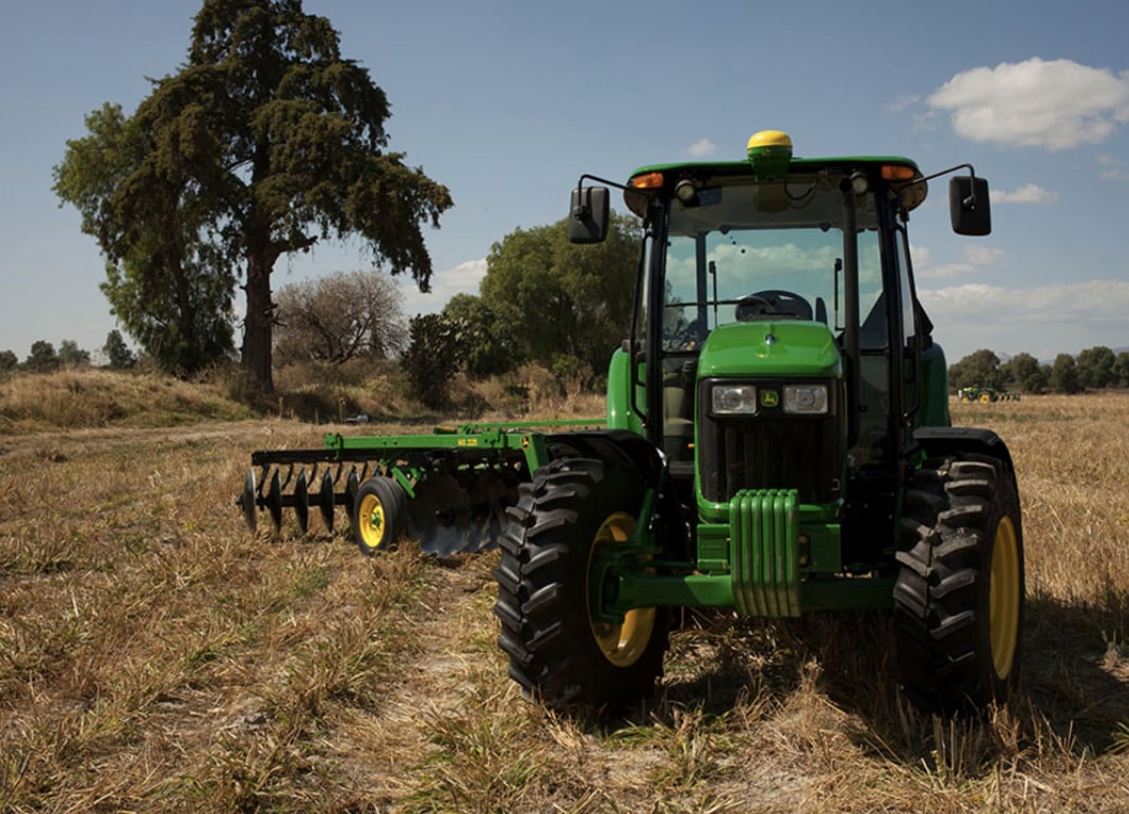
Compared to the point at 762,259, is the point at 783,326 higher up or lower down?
lower down

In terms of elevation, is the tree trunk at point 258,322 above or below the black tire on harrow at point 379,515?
above

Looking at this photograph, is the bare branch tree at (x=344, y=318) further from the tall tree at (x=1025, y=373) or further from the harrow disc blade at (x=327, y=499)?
the tall tree at (x=1025, y=373)

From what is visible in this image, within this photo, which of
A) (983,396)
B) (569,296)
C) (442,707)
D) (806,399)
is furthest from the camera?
(569,296)

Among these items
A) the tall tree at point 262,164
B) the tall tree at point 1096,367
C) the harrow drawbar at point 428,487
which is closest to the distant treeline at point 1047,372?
the tall tree at point 1096,367

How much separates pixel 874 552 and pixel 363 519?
14.4 feet

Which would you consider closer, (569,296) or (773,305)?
(773,305)

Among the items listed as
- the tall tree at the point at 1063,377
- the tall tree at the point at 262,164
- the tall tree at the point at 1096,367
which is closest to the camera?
the tall tree at the point at 262,164

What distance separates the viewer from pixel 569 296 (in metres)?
44.7

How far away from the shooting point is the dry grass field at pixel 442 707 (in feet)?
11.2

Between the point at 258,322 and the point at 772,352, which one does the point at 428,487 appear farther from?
the point at 258,322

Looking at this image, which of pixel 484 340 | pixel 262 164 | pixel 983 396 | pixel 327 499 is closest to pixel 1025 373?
pixel 983 396

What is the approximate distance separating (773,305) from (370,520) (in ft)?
13.0

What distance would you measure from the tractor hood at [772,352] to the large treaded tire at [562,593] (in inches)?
25.0

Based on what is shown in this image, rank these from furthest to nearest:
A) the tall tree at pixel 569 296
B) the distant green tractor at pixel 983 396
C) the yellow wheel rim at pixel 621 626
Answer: the tall tree at pixel 569 296 → the distant green tractor at pixel 983 396 → the yellow wheel rim at pixel 621 626
